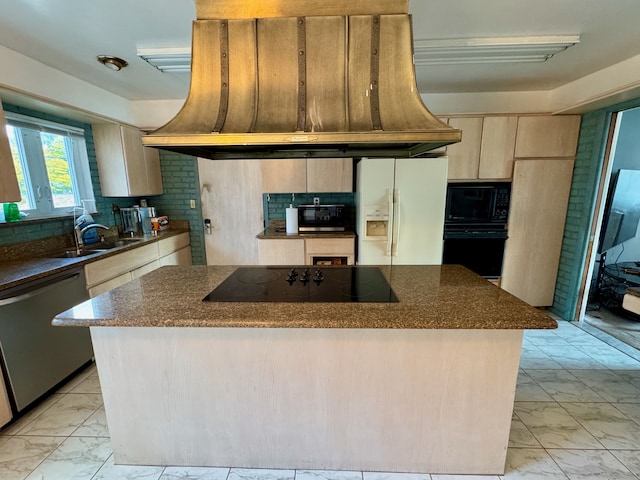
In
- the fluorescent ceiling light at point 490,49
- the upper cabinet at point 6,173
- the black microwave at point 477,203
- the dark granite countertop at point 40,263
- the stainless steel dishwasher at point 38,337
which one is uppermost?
the fluorescent ceiling light at point 490,49

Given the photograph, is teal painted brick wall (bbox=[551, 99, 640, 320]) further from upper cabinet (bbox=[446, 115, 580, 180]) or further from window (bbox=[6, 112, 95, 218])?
window (bbox=[6, 112, 95, 218])

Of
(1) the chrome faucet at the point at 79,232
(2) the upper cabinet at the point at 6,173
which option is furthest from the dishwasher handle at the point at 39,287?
(1) the chrome faucet at the point at 79,232

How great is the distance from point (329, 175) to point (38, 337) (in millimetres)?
2692

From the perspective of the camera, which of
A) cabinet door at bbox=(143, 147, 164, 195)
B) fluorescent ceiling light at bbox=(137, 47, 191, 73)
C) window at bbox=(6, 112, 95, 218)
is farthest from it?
cabinet door at bbox=(143, 147, 164, 195)

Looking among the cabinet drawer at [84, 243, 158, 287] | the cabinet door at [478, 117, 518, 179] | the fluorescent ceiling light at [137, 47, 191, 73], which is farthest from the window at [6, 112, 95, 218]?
the cabinet door at [478, 117, 518, 179]

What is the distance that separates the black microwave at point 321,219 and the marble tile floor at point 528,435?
2.10 metres

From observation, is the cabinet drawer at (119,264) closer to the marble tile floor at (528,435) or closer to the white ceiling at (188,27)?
the marble tile floor at (528,435)

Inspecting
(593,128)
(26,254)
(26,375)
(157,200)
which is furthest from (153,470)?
(593,128)

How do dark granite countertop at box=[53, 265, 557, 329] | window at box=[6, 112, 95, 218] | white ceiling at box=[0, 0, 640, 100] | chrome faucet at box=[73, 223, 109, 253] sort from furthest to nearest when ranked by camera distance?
chrome faucet at box=[73, 223, 109, 253] < window at box=[6, 112, 95, 218] < white ceiling at box=[0, 0, 640, 100] < dark granite countertop at box=[53, 265, 557, 329]

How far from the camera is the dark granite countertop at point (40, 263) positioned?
1.81 m

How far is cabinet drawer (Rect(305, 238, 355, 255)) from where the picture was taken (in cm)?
312

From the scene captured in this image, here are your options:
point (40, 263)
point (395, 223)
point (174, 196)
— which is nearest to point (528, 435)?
point (395, 223)

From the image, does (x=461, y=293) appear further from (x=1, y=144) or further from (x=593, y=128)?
(x=1, y=144)

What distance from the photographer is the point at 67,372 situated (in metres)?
2.15
